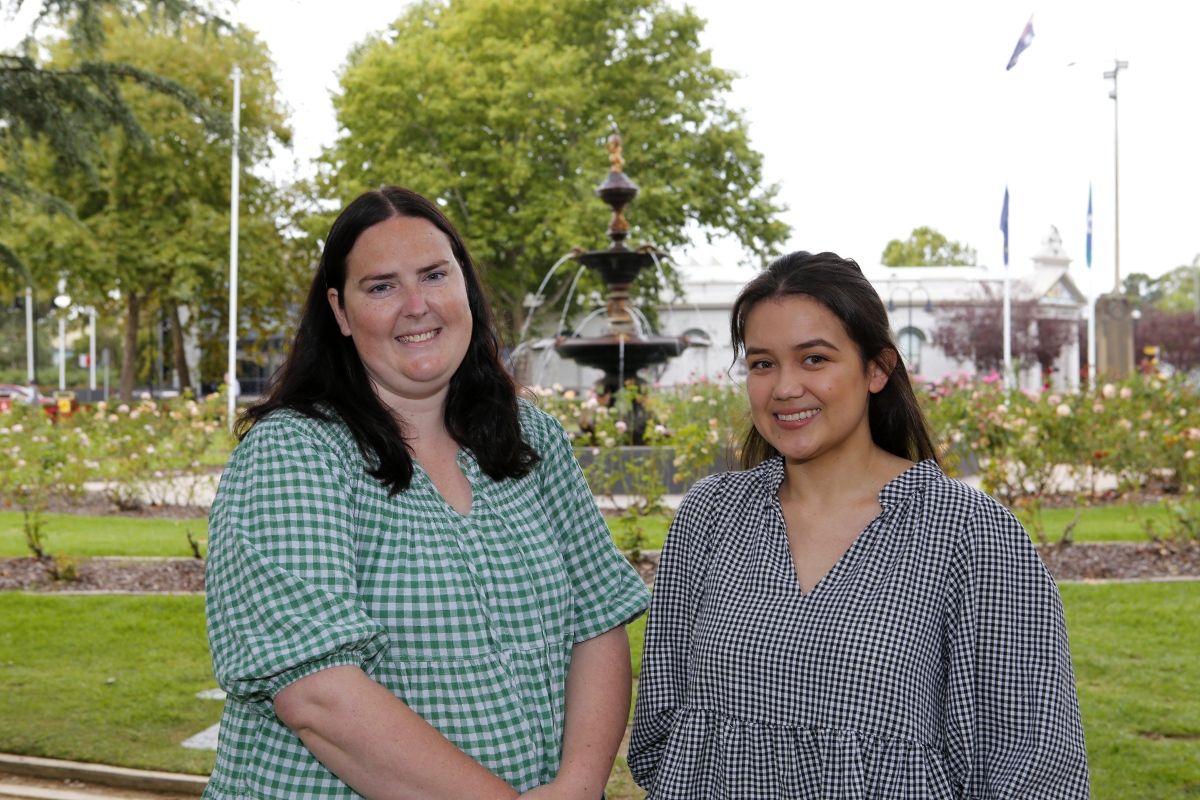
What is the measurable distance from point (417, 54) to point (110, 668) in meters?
28.4

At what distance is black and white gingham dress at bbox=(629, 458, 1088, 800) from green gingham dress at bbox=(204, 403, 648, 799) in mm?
308

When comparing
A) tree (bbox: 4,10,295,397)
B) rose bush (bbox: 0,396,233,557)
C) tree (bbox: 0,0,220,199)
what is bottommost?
rose bush (bbox: 0,396,233,557)

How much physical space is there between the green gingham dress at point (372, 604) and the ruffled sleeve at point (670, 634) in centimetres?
16

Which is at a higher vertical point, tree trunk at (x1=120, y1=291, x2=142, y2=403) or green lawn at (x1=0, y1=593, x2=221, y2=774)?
tree trunk at (x1=120, y1=291, x2=142, y2=403)

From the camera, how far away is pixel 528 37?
33156 millimetres

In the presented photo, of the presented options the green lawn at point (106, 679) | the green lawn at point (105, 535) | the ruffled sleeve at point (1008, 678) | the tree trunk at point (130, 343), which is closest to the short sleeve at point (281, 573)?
the ruffled sleeve at point (1008, 678)

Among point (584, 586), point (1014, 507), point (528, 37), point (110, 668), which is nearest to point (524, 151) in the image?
point (528, 37)

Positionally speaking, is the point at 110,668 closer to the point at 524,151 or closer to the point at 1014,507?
the point at 1014,507

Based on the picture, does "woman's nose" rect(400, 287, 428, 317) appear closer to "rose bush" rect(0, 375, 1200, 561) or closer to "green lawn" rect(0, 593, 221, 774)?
"green lawn" rect(0, 593, 221, 774)

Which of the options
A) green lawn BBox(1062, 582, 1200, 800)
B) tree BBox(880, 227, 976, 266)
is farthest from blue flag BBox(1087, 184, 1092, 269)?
tree BBox(880, 227, 976, 266)

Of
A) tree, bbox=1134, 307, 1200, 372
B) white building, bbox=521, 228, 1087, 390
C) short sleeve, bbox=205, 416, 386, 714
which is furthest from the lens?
tree, bbox=1134, 307, 1200, 372

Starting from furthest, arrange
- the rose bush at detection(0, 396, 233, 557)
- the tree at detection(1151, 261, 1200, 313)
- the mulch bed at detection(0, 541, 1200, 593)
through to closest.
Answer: the tree at detection(1151, 261, 1200, 313)
the rose bush at detection(0, 396, 233, 557)
the mulch bed at detection(0, 541, 1200, 593)

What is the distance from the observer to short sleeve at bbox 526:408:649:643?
2.55m

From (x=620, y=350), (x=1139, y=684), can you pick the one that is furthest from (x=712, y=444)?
(x=1139, y=684)
